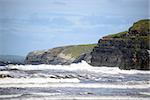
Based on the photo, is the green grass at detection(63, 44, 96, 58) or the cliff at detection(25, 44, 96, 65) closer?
the cliff at detection(25, 44, 96, 65)

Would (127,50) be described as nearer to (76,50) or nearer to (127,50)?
(127,50)

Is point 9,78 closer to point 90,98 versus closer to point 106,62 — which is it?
point 90,98

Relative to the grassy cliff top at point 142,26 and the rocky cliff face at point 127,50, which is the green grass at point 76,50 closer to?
the rocky cliff face at point 127,50

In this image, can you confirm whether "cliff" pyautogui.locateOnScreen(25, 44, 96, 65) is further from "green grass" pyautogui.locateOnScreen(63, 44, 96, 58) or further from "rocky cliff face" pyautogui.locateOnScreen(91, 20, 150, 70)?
"rocky cliff face" pyautogui.locateOnScreen(91, 20, 150, 70)

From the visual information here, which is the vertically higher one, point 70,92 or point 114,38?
point 114,38

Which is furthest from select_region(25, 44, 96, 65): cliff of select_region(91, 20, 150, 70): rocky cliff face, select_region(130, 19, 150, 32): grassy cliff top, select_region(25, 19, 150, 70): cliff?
select_region(130, 19, 150, 32): grassy cliff top

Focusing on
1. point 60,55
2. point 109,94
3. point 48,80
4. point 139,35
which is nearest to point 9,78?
point 48,80

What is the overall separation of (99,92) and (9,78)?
12.1 m

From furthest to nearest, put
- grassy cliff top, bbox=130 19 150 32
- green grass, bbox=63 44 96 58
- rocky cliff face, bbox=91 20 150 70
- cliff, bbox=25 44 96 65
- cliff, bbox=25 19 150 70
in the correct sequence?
green grass, bbox=63 44 96 58
cliff, bbox=25 44 96 65
grassy cliff top, bbox=130 19 150 32
rocky cliff face, bbox=91 20 150 70
cliff, bbox=25 19 150 70

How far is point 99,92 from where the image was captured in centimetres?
2981

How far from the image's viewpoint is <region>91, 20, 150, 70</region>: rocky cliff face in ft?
250

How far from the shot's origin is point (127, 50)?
261 ft

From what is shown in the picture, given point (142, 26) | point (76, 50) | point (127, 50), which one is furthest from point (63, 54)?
point (127, 50)

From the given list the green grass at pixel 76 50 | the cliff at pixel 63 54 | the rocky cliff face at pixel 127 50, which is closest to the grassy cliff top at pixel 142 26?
the rocky cliff face at pixel 127 50
